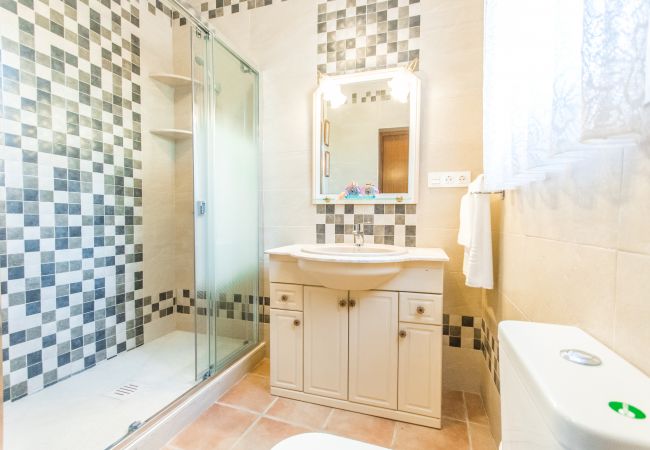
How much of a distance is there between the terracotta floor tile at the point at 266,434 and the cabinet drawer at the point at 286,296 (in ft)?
1.69

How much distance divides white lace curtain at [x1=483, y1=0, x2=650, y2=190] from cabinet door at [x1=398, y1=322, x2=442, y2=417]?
2.61 feet

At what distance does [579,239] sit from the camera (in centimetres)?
65

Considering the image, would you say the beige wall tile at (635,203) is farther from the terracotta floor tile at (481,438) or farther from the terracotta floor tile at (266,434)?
the terracotta floor tile at (266,434)

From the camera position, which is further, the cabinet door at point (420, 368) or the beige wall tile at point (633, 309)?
the cabinet door at point (420, 368)

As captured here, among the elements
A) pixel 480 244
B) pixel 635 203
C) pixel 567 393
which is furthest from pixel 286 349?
pixel 635 203

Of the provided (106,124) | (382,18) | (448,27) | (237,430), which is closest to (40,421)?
(237,430)

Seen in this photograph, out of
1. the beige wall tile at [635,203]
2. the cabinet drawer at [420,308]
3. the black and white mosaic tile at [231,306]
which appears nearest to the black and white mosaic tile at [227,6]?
the black and white mosaic tile at [231,306]

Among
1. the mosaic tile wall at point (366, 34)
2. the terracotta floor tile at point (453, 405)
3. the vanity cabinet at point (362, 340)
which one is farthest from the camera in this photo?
the mosaic tile wall at point (366, 34)

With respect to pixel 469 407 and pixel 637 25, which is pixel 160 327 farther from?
pixel 637 25

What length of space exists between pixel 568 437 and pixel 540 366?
0.45 feet

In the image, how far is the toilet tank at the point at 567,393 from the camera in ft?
1.07

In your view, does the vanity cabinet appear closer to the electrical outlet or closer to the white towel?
the white towel

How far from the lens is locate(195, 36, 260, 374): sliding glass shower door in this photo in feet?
5.07

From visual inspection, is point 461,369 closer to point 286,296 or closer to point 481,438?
point 481,438
